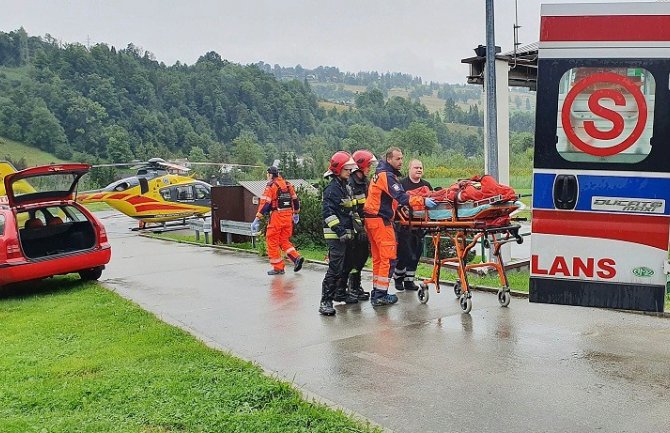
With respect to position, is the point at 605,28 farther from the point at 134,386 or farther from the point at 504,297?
the point at 134,386

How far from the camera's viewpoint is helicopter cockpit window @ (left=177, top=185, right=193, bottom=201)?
2611 centimetres

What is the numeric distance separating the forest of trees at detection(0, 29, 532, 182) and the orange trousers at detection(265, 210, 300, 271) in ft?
194

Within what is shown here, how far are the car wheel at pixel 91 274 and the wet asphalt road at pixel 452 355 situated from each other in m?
1.66

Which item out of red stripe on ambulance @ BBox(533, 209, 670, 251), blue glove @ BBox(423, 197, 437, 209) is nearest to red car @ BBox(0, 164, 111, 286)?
blue glove @ BBox(423, 197, 437, 209)

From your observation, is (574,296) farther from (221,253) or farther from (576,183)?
(221,253)

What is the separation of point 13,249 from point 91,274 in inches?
70.8

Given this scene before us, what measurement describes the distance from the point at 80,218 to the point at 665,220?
31.1 feet

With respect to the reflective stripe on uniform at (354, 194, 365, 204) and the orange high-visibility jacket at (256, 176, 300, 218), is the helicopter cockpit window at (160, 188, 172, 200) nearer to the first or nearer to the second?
→ the orange high-visibility jacket at (256, 176, 300, 218)

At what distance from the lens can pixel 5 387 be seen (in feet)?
17.7

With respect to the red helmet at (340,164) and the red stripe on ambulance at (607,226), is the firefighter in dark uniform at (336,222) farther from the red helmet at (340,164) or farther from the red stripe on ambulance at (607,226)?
the red stripe on ambulance at (607,226)

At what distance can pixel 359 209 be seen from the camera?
8484 mm

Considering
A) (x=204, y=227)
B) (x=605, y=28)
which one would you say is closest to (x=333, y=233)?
(x=605, y=28)

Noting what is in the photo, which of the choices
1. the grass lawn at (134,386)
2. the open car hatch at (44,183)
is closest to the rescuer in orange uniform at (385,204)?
the grass lawn at (134,386)

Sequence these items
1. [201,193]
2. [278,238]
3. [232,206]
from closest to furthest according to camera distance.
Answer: [278,238] < [232,206] < [201,193]
